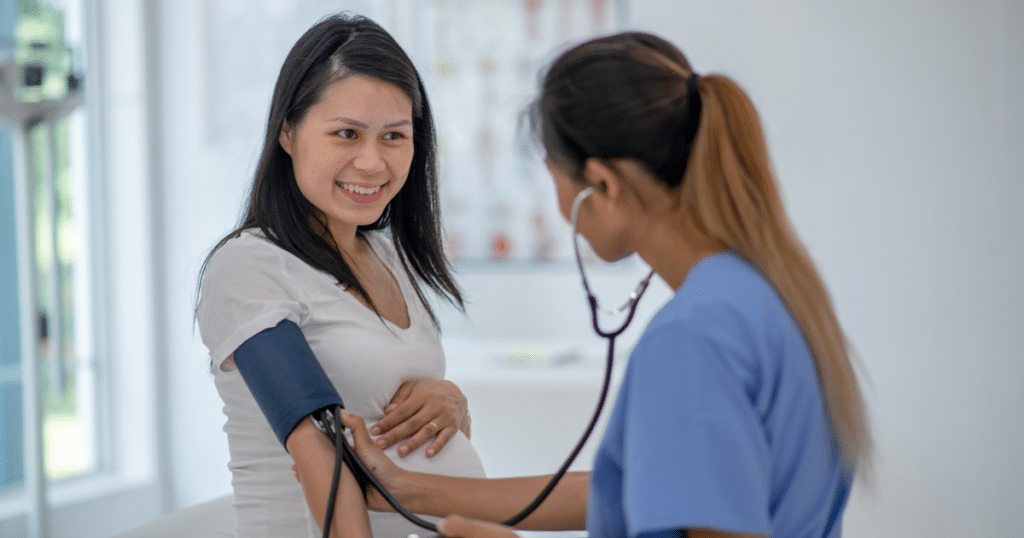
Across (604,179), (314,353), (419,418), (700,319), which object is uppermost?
(604,179)

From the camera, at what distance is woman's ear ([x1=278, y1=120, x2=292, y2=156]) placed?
4.11 ft

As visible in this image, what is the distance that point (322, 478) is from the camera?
100 centimetres

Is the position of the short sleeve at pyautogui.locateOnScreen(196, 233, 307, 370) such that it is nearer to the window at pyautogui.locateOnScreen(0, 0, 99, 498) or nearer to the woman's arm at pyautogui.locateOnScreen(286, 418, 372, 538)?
the woman's arm at pyautogui.locateOnScreen(286, 418, 372, 538)

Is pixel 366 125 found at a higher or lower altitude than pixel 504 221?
higher

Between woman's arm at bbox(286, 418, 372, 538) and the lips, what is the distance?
1.29 feet

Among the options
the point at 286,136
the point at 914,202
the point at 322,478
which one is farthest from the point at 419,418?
the point at 914,202

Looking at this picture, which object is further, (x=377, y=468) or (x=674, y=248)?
(x=377, y=468)

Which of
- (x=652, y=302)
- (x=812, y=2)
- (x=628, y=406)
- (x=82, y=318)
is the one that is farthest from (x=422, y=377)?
(x=82, y=318)

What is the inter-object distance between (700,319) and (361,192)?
708mm

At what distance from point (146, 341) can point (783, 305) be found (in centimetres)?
308

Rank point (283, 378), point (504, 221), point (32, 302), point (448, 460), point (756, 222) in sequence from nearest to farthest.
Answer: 1. point (756, 222)
2. point (283, 378)
3. point (448, 460)
4. point (32, 302)
5. point (504, 221)

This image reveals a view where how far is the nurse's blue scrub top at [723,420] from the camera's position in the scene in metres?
0.67

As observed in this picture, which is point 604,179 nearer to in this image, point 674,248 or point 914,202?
point 674,248

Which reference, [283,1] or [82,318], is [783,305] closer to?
[283,1]
